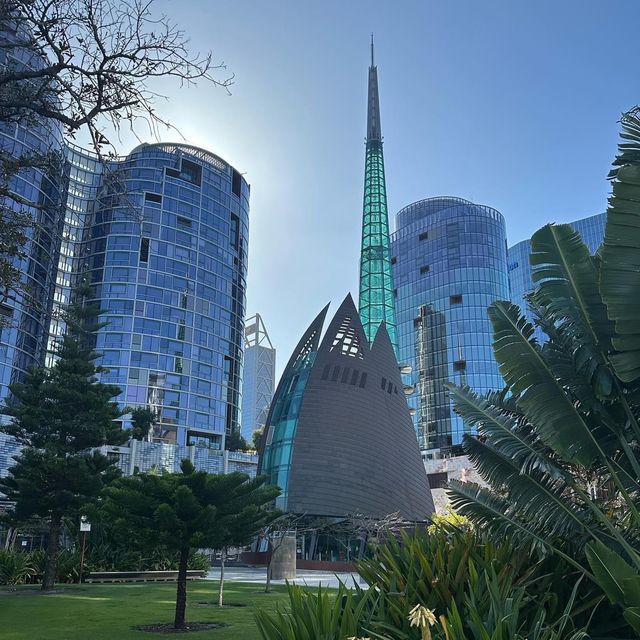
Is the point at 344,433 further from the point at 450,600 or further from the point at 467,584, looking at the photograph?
the point at 450,600

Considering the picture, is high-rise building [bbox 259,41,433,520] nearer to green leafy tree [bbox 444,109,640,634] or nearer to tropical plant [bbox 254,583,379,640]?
green leafy tree [bbox 444,109,640,634]

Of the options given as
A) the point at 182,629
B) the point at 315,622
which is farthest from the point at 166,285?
the point at 315,622

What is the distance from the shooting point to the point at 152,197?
82.7 m

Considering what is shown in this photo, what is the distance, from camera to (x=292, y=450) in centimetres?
4700

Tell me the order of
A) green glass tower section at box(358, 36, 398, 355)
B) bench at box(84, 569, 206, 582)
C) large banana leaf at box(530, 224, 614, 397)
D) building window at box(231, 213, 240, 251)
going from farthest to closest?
building window at box(231, 213, 240, 251), green glass tower section at box(358, 36, 398, 355), bench at box(84, 569, 206, 582), large banana leaf at box(530, 224, 614, 397)

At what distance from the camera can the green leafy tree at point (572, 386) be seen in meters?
7.07

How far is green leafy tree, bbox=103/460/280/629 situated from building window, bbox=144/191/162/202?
72.2 meters

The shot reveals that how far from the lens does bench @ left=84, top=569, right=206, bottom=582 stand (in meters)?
27.7

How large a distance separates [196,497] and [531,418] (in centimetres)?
936

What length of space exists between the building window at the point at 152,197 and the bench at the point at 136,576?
199 ft

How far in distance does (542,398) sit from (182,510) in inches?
377

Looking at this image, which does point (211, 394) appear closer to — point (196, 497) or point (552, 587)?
point (196, 497)

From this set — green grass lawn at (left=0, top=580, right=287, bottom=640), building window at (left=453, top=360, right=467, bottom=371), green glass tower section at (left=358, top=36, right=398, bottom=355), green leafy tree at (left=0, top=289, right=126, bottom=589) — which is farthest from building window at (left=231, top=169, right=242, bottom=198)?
green grass lawn at (left=0, top=580, right=287, bottom=640)

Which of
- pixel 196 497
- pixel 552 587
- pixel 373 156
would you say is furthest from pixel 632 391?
pixel 373 156
